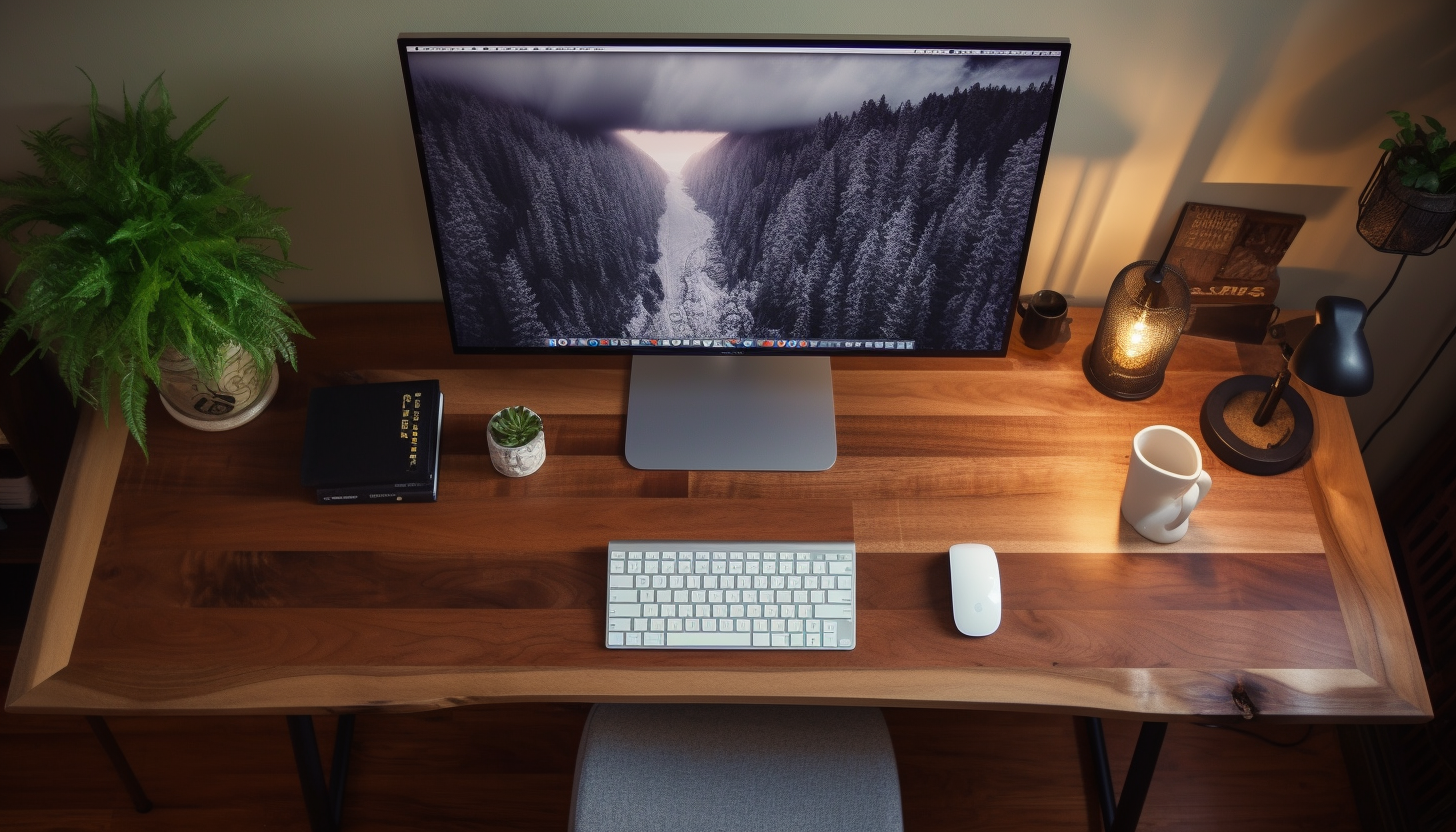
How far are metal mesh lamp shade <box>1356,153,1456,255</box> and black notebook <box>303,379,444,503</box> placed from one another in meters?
1.32

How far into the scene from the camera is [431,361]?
1512mm

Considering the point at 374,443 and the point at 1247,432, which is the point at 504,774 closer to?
the point at 374,443

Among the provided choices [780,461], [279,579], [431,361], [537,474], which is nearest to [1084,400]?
[780,461]

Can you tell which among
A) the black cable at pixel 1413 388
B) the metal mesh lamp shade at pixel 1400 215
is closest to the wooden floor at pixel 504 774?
the black cable at pixel 1413 388

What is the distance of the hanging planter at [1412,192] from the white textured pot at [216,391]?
5.02 feet

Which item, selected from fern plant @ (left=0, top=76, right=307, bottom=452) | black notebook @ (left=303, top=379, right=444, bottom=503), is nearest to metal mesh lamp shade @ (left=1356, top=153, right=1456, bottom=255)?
black notebook @ (left=303, top=379, right=444, bottom=503)

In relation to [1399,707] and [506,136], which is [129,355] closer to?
[506,136]

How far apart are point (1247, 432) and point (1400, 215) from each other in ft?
1.12

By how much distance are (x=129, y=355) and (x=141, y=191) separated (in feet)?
0.66

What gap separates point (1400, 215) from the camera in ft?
4.33

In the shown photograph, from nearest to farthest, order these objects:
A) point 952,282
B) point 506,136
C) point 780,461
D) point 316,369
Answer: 1. point 506,136
2. point 952,282
3. point 780,461
4. point 316,369

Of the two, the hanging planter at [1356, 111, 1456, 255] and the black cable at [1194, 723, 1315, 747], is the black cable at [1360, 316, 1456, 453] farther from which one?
the black cable at [1194, 723, 1315, 747]

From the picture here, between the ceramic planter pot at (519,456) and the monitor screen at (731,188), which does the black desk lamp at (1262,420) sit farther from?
the ceramic planter pot at (519,456)

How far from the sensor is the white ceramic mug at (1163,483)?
124cm
